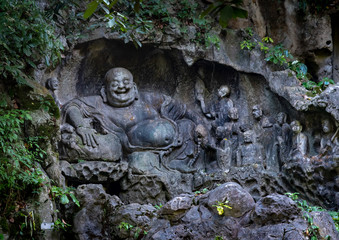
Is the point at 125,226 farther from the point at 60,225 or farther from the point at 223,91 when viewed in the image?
the point at 223,91

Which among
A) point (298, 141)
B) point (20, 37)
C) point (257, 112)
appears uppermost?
point (20, 37)

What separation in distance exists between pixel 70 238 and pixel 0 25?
257 centimetres

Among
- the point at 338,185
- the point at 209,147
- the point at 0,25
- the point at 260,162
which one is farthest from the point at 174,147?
the point at 0,25

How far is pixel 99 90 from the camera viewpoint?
9.04 metres

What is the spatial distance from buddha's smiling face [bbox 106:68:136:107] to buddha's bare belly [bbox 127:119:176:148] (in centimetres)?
50

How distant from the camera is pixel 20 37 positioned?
6.31 meters

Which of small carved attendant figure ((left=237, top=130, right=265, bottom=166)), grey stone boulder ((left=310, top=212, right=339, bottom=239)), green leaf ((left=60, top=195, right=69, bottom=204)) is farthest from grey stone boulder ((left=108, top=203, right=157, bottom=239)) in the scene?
small carved attendant figure ((left=237, top=130, right=265, bottom=166))

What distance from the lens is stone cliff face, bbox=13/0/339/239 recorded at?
797 cm

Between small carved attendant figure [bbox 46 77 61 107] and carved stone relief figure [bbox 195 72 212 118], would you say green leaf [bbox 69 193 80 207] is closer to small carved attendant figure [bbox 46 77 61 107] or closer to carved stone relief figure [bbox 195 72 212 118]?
small carved attendant figure [bbox 46 77 61 107]

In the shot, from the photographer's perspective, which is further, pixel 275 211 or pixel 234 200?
pixel 234 200

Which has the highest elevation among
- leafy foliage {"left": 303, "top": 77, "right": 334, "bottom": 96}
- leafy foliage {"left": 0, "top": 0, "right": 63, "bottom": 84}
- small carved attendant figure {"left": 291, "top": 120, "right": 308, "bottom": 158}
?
leafy foliage {"left": 0, "top": 0, "right": 63, "bottom": 84}

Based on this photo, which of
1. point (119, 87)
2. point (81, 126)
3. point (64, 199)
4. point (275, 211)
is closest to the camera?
point (275, 211)

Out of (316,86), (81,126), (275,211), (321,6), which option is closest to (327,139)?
(316,86)

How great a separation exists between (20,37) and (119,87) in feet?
8.65
